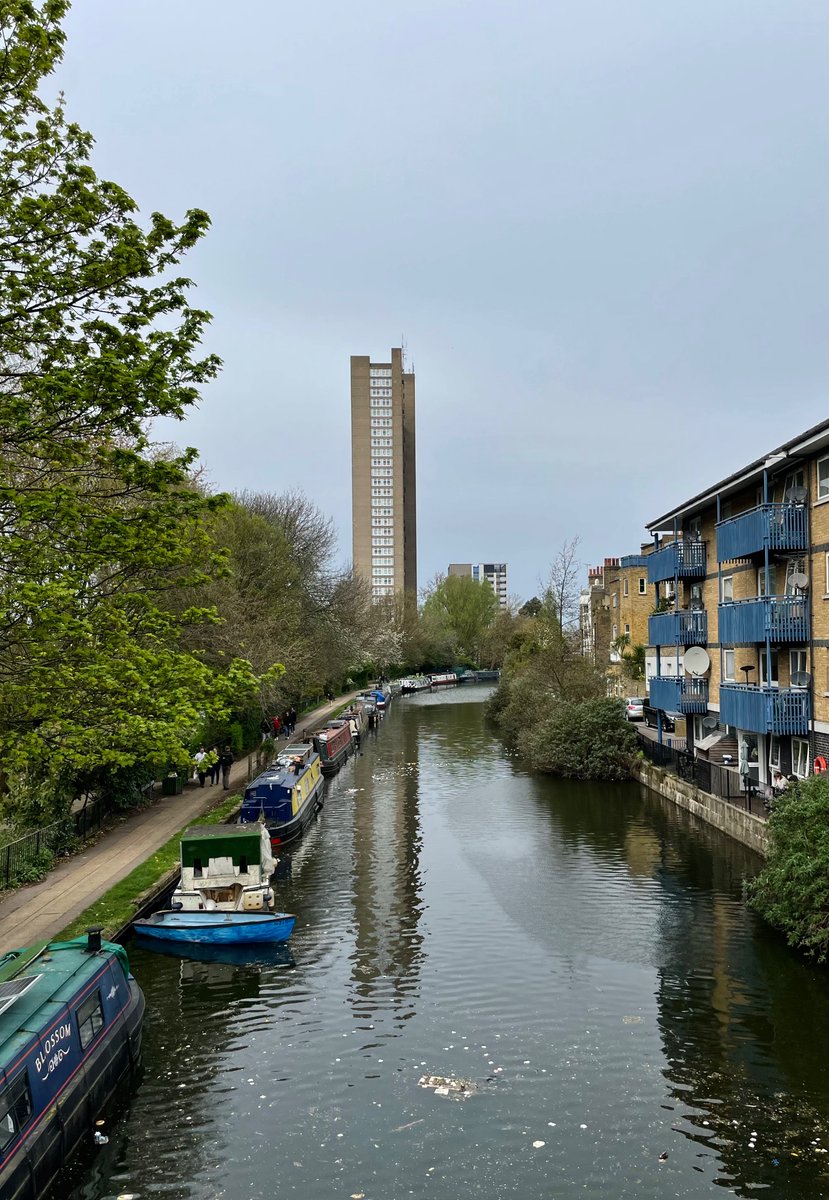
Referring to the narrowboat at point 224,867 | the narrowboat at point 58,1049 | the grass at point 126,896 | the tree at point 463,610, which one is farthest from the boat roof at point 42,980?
the tree at point 463,610

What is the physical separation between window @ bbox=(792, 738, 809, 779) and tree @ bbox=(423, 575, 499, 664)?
97.6 meters

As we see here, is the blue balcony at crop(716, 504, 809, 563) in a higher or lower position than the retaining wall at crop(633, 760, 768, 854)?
higher

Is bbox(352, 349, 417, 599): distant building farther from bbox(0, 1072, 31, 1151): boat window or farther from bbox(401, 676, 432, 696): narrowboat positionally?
bbox(0, 1072, 31, 1151): boat window

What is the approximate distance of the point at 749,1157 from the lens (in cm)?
1136

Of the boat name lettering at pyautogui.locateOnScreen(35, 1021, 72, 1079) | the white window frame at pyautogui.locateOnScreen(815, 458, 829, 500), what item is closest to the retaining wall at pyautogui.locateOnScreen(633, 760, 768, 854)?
the white window frame at pyautogui.locateOnScreen(815, 458, 829, 500)

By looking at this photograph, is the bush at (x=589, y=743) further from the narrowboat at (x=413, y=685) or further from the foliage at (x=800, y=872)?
the narrowboat at (x=413, y=685)

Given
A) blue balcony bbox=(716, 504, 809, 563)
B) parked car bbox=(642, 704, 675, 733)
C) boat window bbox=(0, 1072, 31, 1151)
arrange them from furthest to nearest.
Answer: parked car bbox=(642, 704, 675, 733) < blue balcony bbox=(716, 504, 809, 563) < boat window bbox=(0, 1072, 31, 1151)

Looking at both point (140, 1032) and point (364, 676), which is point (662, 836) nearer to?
point (140, 1032)

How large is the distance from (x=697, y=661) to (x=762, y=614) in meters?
7.17

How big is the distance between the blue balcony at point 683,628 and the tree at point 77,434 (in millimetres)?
23484

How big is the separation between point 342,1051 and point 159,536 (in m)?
8.50

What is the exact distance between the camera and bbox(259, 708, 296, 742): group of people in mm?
50688

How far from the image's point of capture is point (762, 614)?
26156mm

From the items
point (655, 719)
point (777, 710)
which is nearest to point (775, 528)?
point (777, 710)
